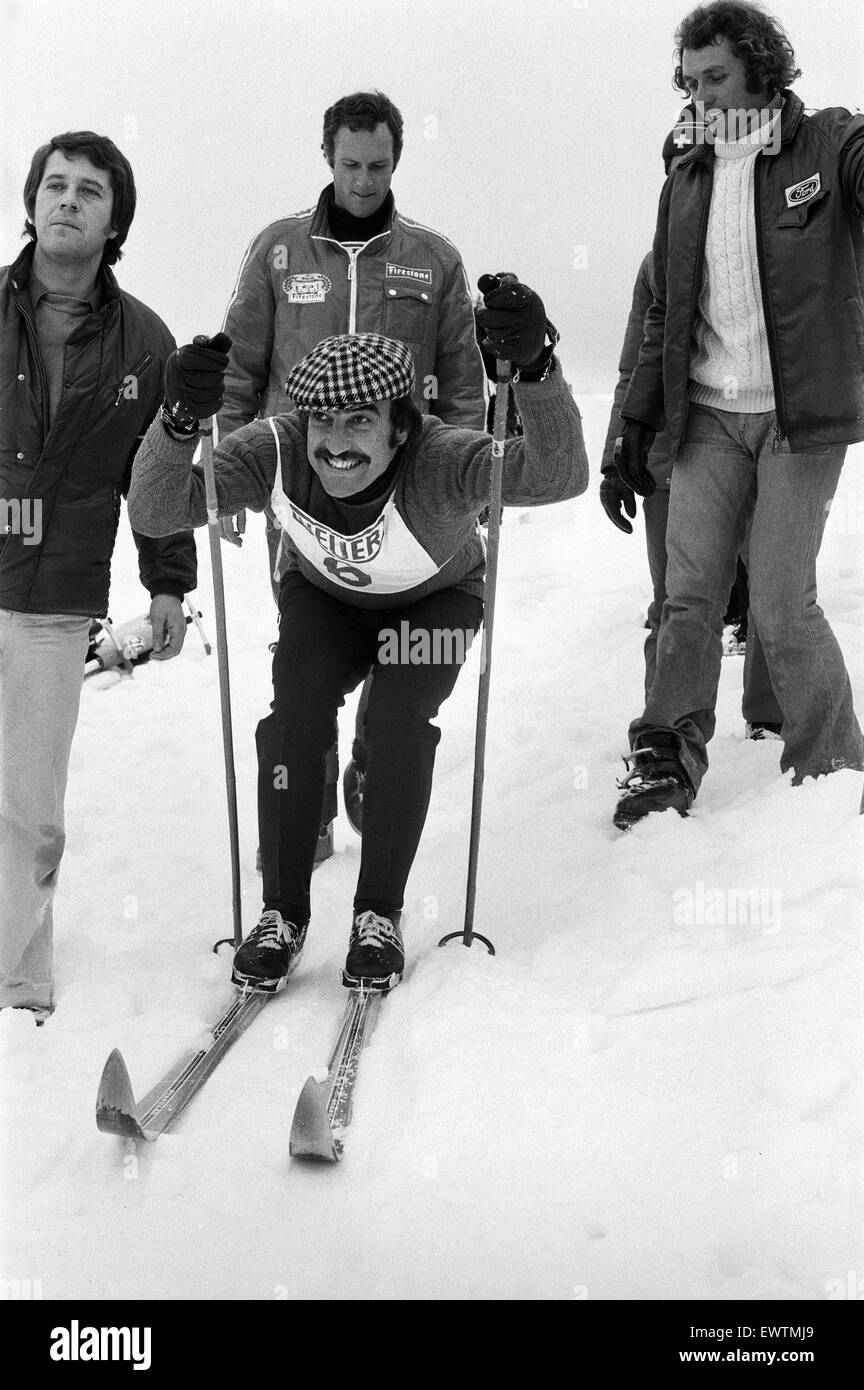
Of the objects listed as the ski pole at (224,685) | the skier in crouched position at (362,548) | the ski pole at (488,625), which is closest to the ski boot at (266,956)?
the skier in crouched position at (362,548)

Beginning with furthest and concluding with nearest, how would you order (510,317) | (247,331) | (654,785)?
(247,331), (654,785), (510,317)

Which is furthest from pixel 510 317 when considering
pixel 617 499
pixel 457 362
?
pixel 457 362

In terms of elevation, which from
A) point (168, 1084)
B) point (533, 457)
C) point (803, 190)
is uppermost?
point (803, 190)

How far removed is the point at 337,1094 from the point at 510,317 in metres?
1.74

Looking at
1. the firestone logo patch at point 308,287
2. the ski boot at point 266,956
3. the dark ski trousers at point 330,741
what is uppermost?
the firestone logo patch at point 308,287

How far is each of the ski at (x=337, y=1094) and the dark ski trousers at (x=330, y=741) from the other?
31 cm

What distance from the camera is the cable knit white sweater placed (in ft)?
12.1

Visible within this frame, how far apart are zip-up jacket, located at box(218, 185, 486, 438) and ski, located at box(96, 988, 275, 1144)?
2069mm

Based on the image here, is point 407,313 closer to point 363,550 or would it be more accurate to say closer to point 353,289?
point 353,289

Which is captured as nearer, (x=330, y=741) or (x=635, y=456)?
(x=330, y=741)

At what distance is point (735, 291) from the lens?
3750mm

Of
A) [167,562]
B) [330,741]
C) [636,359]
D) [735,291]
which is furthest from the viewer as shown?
[636,359]

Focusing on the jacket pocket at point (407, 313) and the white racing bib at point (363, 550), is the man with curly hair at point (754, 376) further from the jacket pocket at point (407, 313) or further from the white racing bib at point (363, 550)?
the white racing bib at point (363, 550)

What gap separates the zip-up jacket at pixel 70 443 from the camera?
10.9 ft
